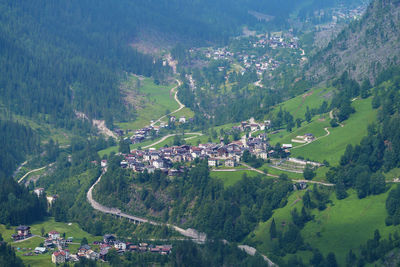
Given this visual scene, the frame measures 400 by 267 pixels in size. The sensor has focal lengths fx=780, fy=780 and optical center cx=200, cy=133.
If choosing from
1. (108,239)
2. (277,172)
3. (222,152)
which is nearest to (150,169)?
(222,152)

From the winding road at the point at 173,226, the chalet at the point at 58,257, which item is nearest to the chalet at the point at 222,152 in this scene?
the winding road at the point at 173,226

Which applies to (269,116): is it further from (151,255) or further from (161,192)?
(151,255)

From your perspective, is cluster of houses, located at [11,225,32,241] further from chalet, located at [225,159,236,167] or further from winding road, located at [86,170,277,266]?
chalet, located at [225,159,236,167]

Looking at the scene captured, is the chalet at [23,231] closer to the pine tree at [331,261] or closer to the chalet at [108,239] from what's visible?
the chalet at [108,239]

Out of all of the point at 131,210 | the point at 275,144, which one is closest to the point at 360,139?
the point at 275,144

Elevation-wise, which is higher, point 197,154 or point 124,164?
point 197,154

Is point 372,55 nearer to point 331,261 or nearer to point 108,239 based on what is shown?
point 108,239
